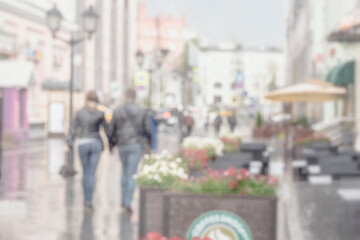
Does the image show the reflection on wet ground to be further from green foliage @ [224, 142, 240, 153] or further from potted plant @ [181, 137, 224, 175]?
green foliage @ [224, 142, 240, 153]

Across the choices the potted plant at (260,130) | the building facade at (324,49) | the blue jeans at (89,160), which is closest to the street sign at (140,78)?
the building facade at (324,49)

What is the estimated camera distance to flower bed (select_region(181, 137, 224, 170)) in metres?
8.59

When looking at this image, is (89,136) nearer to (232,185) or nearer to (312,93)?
(232,185)

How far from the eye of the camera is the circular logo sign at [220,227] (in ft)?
18.0

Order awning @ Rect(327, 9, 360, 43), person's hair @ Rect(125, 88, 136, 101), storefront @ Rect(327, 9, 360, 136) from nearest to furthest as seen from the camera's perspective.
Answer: person's hair @ Rect(125, 88, 136, 101), awning @ Rect(327, 9, 360, 43), storefront @ Rect(327, 9, 360, 136)

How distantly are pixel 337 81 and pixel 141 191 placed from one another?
24282 millimetres

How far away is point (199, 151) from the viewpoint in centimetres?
889

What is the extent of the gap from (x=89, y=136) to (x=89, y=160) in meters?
0.98

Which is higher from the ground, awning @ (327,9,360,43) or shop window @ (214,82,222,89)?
awning @ (327,9,360,43)

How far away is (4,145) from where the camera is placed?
2867 mm

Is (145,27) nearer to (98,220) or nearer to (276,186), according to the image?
(276,186)

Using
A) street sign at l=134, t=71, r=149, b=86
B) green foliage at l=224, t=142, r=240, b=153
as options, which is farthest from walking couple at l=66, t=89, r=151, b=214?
street sign at l=134, t=71, r=149, b=86

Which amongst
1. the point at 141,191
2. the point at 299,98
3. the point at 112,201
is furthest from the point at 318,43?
the point at 141,191

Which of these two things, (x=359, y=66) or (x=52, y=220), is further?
(x=359, y=66)
